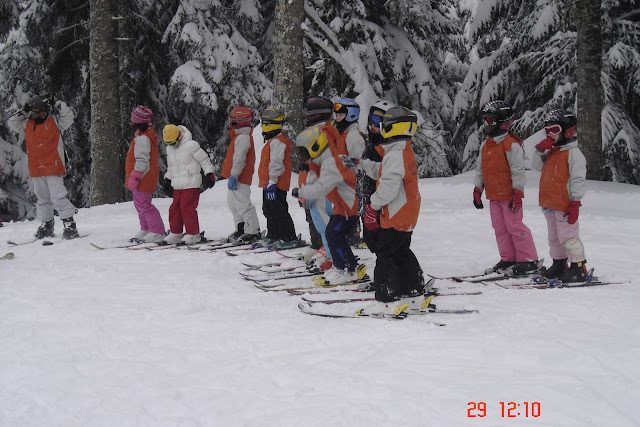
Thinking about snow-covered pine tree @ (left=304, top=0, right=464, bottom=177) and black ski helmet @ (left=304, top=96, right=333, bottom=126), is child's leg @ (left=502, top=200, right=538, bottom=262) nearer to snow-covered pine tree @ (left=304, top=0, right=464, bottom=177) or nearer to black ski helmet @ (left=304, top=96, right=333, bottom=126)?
black ski helmet @ (left=304, top=96, right=333, bottom=126)

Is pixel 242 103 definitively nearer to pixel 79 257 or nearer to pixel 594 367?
pixel 79 257

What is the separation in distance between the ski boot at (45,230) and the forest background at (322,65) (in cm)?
443

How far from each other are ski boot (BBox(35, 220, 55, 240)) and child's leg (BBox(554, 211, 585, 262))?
21.1 feet

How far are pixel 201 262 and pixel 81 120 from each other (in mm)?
12414

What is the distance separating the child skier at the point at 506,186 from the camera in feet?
18.6

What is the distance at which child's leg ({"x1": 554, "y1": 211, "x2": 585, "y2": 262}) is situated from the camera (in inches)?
209

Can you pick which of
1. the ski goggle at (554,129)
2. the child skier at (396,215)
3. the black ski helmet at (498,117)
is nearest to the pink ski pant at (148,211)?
the child skier at (396,215)

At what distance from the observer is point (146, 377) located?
10.2 ft

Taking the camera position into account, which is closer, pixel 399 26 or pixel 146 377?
pixel 146 377

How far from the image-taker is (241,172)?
7.54 metres

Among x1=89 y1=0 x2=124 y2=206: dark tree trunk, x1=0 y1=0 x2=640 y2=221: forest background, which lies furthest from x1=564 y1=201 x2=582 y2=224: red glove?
x1=89 y1=0 x2=124 y2=206: dark tree trunk

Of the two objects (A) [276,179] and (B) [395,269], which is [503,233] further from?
(A) [276,179]

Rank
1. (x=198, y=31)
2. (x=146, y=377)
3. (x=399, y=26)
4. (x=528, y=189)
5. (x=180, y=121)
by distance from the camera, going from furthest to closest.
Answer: (x=180, y=121)
(x=399, y=26)
(x=198, y=31)
(x=528, y=189)
(x=146, y=377)

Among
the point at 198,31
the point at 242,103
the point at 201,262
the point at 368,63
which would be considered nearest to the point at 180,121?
the point at 242,103
